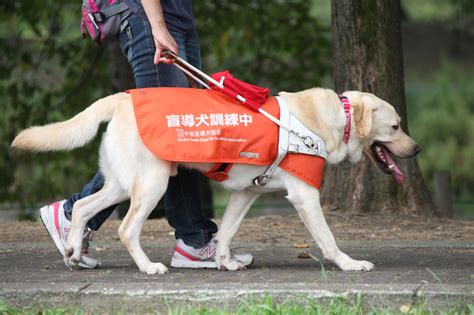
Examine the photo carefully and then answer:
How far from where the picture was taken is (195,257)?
219 inches

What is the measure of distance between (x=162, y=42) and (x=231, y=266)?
1.39 m

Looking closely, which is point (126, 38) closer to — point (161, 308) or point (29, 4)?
point (161, 308)

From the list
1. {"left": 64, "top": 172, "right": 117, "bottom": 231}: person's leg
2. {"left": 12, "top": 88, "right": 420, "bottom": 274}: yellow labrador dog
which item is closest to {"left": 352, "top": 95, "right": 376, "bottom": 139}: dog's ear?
{"left": 12, "top": 88, "right": 420, "bottom": 274}: yellow labrador dog

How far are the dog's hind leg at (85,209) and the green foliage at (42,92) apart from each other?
6387 mm

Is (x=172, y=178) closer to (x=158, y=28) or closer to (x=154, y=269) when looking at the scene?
(x=154, y=269)

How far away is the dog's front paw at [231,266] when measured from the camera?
17.7 ft

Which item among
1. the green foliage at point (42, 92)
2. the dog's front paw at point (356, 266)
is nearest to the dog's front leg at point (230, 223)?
the dog's front paw at point (356, 266)

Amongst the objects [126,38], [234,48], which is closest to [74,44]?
[234,48]

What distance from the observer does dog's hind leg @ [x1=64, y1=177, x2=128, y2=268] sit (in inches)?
210

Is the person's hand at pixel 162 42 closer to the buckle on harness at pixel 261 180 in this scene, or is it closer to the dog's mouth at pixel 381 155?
the buckle on harness at pixel 261 180

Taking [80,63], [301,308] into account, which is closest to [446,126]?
[80,63]

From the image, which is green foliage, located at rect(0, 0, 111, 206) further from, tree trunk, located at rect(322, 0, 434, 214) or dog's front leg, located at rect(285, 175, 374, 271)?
dog's front leg, located at rect(285, 175, 374, 271)

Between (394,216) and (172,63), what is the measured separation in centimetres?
Result: 307

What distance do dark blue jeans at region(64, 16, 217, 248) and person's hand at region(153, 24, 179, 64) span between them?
0.15 meters
